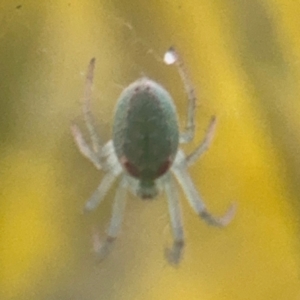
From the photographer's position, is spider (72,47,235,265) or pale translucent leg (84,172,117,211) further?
pale translucent leg (84,172,117,211)

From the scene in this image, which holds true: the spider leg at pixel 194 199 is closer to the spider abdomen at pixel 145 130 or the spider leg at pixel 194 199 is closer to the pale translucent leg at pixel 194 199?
the pale translucent leg at pixel 194 199

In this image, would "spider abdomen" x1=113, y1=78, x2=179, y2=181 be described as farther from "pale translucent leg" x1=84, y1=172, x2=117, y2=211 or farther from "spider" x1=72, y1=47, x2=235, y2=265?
"pale translucent leg" x1=84, y1=172, x2=117, y2=211

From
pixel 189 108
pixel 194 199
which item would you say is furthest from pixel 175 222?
pixel 189 108

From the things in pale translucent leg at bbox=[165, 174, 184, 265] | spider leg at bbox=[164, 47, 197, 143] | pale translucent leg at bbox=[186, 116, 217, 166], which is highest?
spider leg at bbox=[164, 47, 197, 143]

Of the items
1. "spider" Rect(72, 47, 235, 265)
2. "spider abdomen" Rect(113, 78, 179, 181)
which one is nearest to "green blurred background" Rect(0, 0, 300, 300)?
"spider" Rect(72, 47, 235, 265)

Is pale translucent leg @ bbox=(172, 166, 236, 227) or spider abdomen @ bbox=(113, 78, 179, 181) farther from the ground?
spider abdomen @ bbox=(113, 78, 179, 181)

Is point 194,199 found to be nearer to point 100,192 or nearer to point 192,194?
point 192,194

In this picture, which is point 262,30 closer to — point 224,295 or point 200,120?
point 200,120
